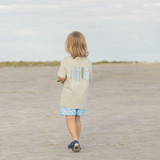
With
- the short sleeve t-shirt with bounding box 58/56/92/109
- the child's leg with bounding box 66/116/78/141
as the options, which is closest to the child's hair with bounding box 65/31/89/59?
the short sleeve t-shirt with bounding box 58/56/92/109

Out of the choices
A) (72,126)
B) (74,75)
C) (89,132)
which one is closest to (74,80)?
(74,75)

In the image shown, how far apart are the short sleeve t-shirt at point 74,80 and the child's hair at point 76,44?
0.37ft

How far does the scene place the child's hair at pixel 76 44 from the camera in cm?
574

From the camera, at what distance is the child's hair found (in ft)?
18.8

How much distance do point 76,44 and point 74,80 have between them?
574 mm

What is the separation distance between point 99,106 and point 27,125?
3.82m

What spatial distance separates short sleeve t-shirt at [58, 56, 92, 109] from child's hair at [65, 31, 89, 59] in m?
0.11

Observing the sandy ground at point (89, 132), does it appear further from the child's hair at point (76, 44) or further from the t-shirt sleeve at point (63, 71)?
the child's hair at point (76, 44)

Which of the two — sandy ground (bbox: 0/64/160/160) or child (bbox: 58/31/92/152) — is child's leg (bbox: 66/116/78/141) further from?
sandy ground (bbox: 0/64/160/160)

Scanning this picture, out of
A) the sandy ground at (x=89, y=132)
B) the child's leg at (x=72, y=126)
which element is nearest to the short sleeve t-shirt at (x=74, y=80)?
the child's leg at (x=72, y=126)

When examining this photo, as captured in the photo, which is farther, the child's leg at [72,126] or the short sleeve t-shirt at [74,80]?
the child's leg at [72,126]

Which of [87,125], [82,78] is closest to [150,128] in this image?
[87,125]

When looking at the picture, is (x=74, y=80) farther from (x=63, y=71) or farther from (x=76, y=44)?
(x=76, y=44)

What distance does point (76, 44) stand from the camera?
5.75 metres
